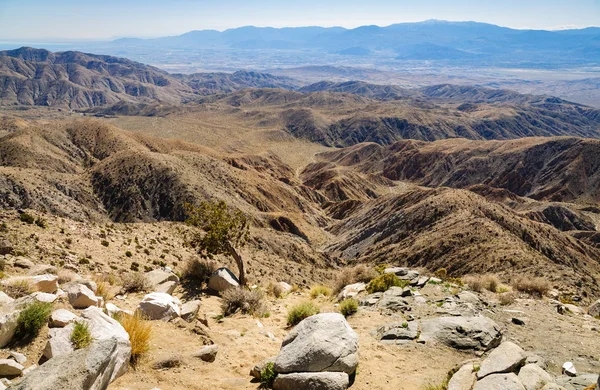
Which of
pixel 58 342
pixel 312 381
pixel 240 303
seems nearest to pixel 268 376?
pixel 312 381

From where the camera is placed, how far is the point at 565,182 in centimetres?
10000

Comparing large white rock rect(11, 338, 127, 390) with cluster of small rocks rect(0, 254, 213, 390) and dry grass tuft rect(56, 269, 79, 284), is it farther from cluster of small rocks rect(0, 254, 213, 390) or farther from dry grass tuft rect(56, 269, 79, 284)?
dry grass tuft rect(56, 269, 79, 284)

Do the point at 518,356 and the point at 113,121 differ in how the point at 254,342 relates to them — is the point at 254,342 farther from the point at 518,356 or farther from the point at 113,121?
the point at 113,121

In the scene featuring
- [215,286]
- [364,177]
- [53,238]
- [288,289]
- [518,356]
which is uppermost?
Result: [518,356]

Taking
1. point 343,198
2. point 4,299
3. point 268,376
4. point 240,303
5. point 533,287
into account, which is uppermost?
point 4,299

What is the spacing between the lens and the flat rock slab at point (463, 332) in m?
11.4

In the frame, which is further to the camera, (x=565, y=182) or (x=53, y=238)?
(x=565, y=182)

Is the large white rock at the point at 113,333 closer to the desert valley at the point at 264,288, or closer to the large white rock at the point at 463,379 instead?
the desert valley at the point at 264,288

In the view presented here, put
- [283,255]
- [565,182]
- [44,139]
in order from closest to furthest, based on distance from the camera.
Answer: [283,255] < [44,139] < [565,182]

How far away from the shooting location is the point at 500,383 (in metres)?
7.85

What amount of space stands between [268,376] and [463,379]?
453 centimetres

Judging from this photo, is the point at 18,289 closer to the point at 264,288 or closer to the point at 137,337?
the point at 137,337

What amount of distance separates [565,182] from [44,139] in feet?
406

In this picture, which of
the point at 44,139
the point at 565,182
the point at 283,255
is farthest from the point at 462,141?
the point at 44,139
